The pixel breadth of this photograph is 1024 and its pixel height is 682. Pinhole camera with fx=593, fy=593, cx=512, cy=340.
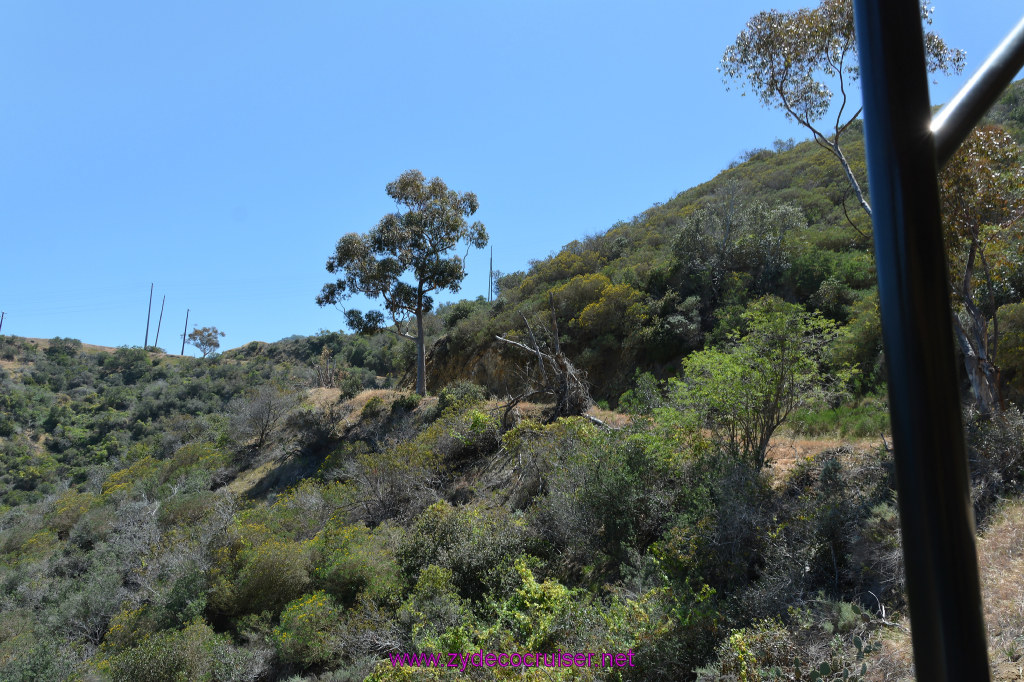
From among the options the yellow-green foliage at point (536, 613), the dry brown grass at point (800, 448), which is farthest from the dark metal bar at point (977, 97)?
the dry brown grass at point (800, 448)

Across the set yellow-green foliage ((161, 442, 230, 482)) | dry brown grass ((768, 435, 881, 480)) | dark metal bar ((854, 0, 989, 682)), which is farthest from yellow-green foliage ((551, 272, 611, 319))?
dark metal bar ((854, 0, 989, 682))

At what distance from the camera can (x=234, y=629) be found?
9906 mm

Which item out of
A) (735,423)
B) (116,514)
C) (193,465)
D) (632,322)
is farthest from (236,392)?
(735,423)

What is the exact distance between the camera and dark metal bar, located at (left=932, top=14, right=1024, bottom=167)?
1.76 ft

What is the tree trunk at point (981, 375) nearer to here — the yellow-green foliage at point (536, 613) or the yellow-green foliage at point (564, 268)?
the yellow-green foliage at point (536, 613)

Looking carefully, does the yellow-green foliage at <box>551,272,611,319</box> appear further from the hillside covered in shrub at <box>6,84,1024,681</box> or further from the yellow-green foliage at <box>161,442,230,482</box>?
the yellow-green foliage at <box>161,442,230,482</box>

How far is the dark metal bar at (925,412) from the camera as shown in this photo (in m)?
0.40

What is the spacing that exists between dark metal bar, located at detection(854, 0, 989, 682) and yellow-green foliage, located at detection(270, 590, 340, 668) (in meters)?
8.86

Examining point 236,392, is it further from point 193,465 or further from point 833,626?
point 833,626

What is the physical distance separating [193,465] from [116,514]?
3.71 m

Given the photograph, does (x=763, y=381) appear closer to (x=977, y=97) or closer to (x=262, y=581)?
(x=977, y=97)

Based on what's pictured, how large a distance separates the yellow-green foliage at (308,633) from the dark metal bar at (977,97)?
8.95 metres

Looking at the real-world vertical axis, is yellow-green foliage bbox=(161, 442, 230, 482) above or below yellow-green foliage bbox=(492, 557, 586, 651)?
above

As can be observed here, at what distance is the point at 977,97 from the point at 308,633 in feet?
31.2
